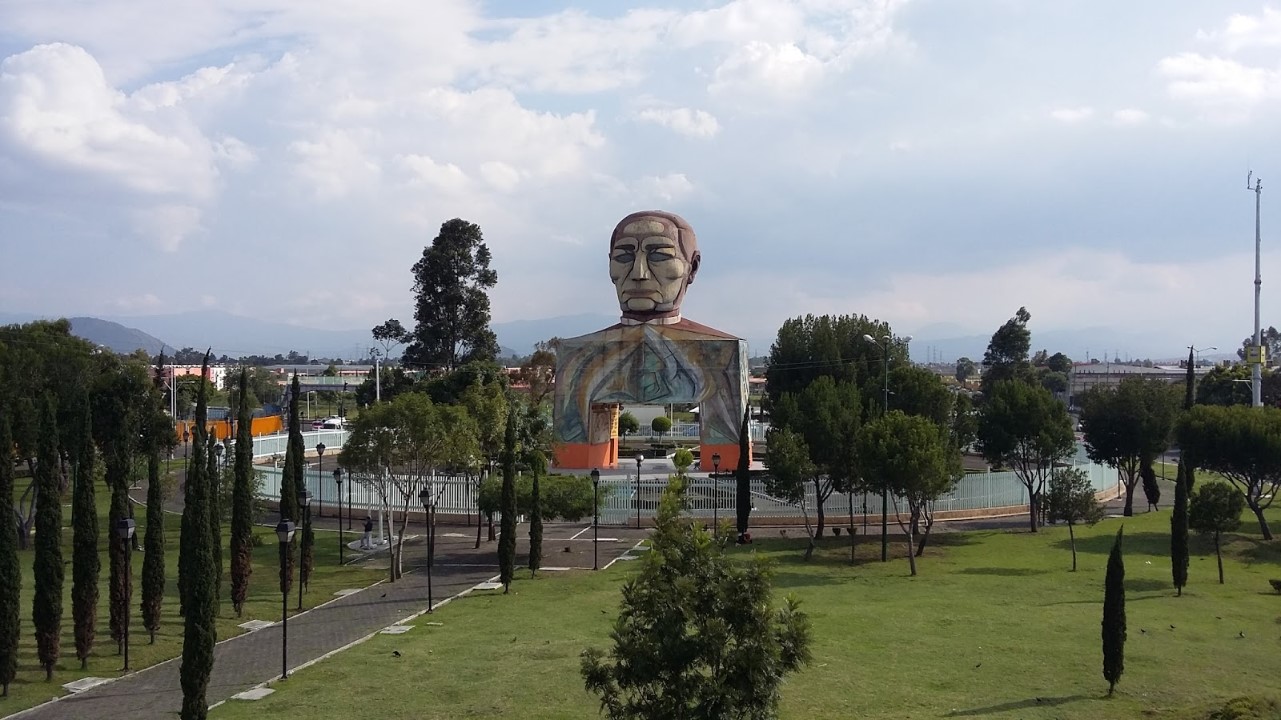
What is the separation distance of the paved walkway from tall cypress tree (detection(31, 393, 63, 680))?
1.53 meters

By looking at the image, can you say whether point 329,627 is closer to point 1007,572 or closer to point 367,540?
point 367,540

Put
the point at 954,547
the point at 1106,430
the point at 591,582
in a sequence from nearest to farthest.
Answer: the point at 591,582 < the point at 954,547 < the point at 1106,430

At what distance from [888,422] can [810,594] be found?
6.55 metres

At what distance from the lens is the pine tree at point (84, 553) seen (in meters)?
18.7

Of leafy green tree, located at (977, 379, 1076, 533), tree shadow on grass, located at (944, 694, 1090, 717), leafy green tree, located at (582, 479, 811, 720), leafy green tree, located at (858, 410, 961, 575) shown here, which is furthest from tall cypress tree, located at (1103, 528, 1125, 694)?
leafy green tree, located at (977, 379, 1076, 533)

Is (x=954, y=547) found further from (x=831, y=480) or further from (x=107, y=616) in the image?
(x=107, y=616)

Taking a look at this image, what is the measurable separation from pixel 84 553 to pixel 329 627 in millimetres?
Result: 5229

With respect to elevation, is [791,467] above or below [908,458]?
below

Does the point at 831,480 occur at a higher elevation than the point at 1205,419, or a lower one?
lower

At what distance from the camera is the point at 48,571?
18344mm

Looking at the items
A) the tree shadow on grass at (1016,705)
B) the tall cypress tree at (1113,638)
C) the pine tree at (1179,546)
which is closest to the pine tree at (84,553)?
the tree shadow on grass at (1016,705)

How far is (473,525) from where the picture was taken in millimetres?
37125

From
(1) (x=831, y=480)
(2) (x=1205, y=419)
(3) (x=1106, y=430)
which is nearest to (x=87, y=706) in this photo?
(1) (x=831, y=480)

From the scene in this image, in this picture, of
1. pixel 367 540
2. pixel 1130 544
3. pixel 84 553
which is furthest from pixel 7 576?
pixel 1130 544
